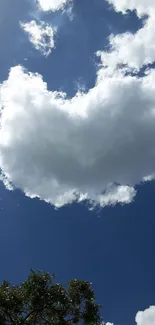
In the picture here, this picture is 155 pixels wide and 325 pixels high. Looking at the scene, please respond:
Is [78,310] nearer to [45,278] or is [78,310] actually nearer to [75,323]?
[75,323]

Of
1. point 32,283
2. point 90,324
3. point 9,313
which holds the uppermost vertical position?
point 32,283

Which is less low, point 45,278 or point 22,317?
point 45,278

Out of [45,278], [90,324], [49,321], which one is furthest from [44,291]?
[90,324]

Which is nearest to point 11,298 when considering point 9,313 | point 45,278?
point 9,313

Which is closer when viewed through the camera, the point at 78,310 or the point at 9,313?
the point at 9,313

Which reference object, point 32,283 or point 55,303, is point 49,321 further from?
point 32,283

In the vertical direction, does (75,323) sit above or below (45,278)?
below
